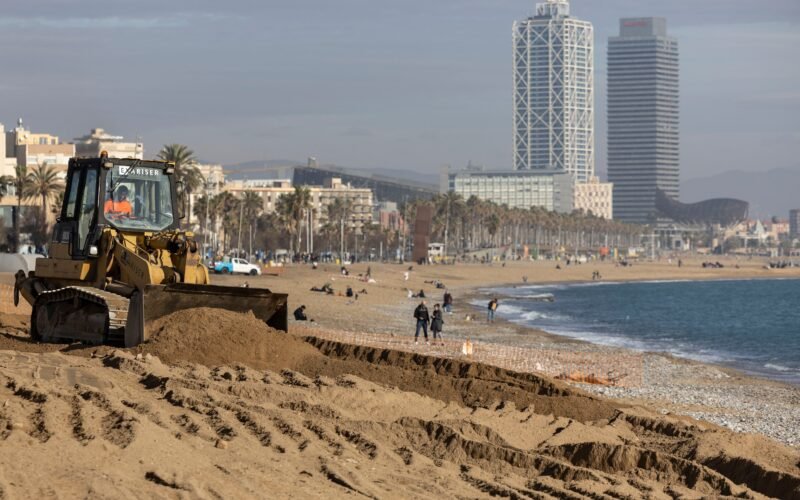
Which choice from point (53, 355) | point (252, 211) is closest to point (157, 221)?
point (53, 355)

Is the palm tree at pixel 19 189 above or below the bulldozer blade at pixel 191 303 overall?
above

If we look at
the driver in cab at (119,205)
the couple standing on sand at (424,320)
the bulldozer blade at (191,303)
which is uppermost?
the driver in cab at (119,205)

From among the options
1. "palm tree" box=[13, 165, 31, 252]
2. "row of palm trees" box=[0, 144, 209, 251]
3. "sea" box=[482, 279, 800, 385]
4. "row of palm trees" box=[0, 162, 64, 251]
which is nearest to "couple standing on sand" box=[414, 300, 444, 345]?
"sea" box=[482, 279, 800, 385]

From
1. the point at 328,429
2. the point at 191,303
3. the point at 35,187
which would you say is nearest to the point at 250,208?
the point at 35,187

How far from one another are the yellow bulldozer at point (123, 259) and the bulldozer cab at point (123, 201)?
2cm

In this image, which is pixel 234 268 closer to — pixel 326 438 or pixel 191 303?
pixel 191 303

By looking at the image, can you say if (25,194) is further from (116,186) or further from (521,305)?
(116,186)

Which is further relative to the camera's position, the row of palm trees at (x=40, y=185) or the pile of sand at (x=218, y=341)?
the row of palm trees at (x=40, y=185)

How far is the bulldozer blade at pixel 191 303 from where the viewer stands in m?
20.6

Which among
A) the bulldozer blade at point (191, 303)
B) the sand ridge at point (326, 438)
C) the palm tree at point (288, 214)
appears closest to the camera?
the sand ridge at point (326, 438)

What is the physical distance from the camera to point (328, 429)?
13.4m

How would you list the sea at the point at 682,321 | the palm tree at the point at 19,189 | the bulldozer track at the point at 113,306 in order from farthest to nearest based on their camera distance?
1. the palm tree at the point at 19,189
2. the sea at the point at 682,321
3. the bulldozer track at the point at 113,306

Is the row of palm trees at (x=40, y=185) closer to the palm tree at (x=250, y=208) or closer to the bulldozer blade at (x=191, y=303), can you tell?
the palm tree at (x=250, y=208)

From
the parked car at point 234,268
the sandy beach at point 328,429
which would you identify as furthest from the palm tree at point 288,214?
the sandy beach at point 328,429
